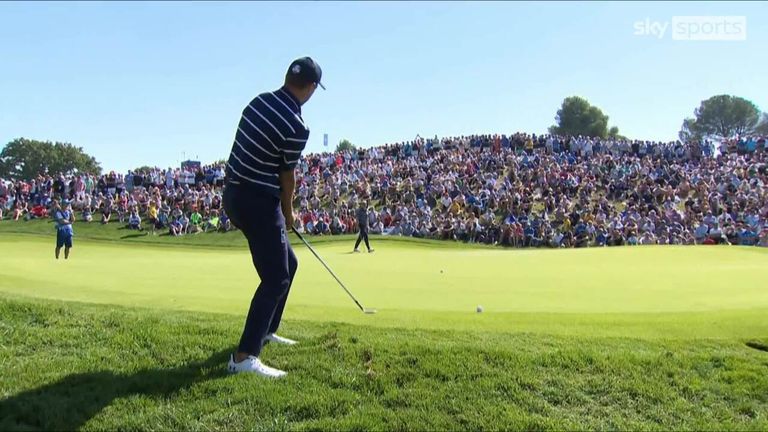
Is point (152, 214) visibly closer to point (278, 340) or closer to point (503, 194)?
point (503, 194)

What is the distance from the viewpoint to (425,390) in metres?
4.31

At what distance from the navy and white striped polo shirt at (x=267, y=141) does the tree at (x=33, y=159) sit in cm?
10004

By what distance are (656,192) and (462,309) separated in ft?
86.0

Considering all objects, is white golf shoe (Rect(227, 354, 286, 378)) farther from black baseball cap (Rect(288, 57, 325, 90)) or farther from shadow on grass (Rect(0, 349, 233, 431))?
black baseball cap (Rect(288, 57, 325, 90))

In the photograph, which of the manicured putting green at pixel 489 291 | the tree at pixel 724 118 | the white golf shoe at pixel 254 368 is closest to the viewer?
the white golf shoe at pixel 254 368

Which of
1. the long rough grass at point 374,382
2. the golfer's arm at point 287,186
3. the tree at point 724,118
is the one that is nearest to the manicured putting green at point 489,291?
the long rough grass at point 374,382

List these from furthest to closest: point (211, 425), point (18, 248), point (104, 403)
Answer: point (18, 248) < point (104, 403) < point (211, 425)

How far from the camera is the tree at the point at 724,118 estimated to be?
336ft

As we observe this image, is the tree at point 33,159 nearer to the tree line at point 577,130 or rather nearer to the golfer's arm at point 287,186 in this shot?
the tree line at point 577,130

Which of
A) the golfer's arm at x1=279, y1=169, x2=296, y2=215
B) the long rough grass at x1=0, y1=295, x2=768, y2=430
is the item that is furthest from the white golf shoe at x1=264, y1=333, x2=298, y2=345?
the golfer's arm at x1=279, y1=169, x2=296, y2=215

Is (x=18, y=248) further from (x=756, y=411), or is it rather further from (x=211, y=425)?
(x=756, y=411)

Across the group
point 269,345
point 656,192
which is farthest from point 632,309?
point 656,192

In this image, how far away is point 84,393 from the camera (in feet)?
13.8

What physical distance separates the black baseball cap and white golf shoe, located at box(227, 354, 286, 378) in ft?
7.20
